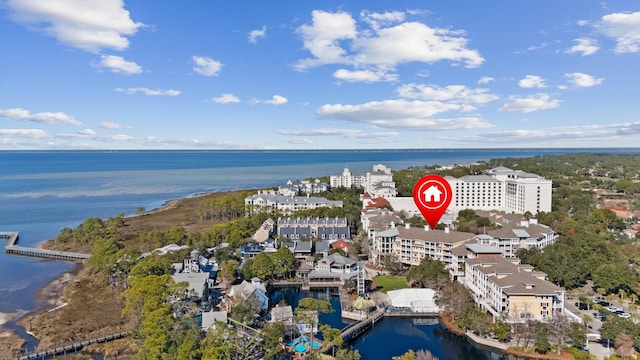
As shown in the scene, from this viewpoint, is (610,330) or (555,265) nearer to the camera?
(610,330)

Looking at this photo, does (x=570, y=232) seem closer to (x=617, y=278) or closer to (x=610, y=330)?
(x=617, y=278)

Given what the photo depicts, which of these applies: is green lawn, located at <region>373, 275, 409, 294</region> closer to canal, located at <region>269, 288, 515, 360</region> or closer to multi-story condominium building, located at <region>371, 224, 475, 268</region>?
multi-story condominium building, located at <region>371, 224, 475, 268</region>

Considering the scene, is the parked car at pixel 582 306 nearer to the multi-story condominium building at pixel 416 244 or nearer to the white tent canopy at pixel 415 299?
the multi-story condominium building at pixel 416 244

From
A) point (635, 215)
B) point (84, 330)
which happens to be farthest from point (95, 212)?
point (635, 215)

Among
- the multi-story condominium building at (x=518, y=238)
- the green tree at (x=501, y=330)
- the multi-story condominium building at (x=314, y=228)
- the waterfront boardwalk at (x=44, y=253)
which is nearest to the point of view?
the green tree at (x=501, y=330)

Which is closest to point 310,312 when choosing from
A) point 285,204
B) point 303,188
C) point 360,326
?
point 360,326

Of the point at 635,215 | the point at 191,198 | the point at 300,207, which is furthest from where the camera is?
the point at 191,198

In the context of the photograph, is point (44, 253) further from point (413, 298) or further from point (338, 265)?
Result: point (413, 298)

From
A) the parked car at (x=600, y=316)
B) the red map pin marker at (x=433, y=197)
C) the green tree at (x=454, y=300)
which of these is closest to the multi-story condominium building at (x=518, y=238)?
the green tree at (x=454, y=300)
